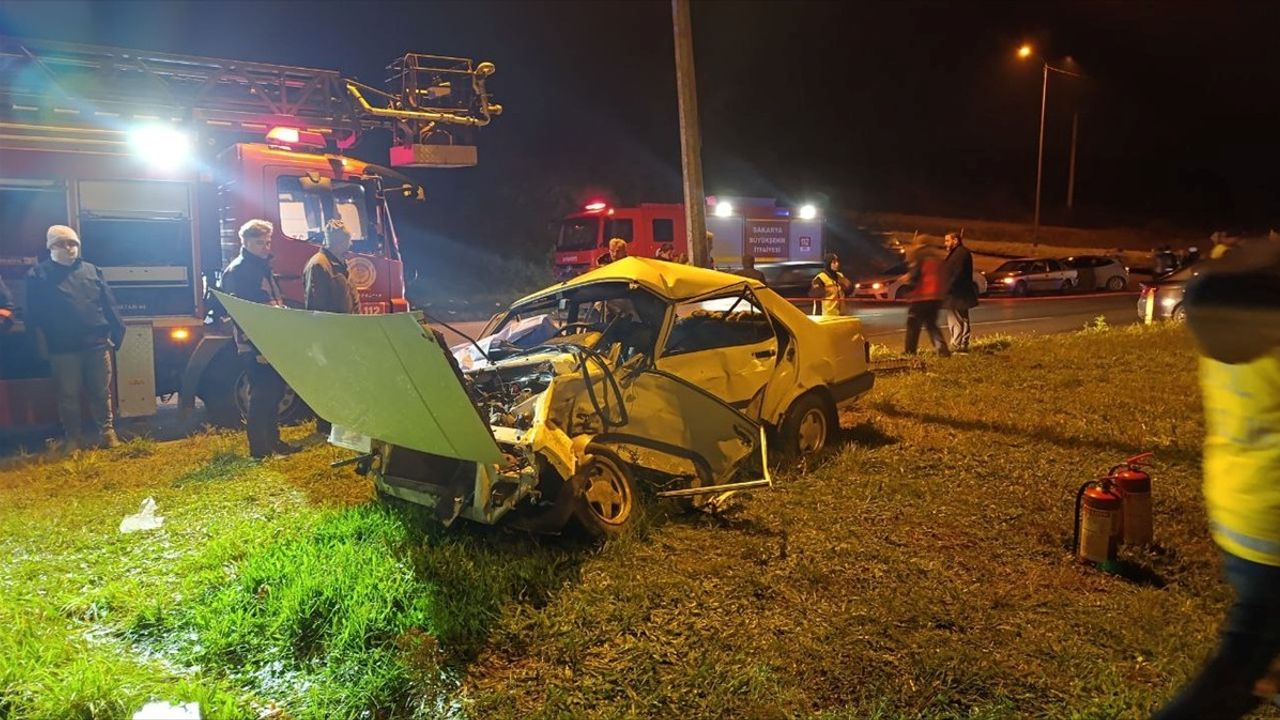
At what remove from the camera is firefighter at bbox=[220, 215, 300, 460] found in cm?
659

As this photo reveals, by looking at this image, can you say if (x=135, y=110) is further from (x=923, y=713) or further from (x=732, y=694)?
(x=923, y=713)

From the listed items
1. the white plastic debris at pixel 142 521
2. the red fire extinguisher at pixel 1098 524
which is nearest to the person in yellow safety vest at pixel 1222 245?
the red fire extinguisher at pixel 1098 524

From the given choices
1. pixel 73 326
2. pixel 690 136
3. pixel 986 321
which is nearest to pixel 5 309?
pixel 73 326

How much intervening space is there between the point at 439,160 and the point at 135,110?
3.23 metres

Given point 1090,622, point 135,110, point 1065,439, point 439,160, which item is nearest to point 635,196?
point 439,160

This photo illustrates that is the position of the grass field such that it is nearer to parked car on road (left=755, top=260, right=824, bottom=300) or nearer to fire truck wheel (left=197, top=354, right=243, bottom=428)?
fire truck wheel (left=197, top=354, right=243, bottom=428)

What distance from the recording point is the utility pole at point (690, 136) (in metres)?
9.00

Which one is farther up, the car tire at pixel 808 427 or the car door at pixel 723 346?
the car door at pixel 723 346

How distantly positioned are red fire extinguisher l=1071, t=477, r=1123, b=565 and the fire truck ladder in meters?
8.42

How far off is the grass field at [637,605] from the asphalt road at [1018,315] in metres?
7.82

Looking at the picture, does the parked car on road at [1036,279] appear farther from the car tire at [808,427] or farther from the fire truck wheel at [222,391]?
the fire truck wheel at [222,391]

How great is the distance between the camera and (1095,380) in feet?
27.9

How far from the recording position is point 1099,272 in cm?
2472

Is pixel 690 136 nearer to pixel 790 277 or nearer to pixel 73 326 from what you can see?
pixel 73 326
